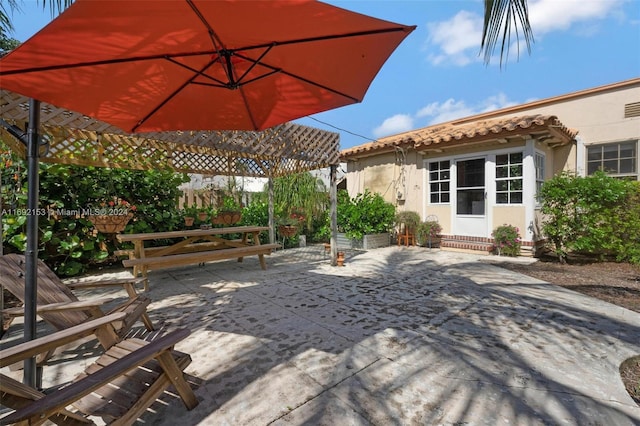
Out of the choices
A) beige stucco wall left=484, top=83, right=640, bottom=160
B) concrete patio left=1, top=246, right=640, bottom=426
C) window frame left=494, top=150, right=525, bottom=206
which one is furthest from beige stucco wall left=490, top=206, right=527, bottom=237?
concrete patio left=1, top=246, right=640, bottom=426

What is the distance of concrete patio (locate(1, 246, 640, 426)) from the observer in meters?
1.86

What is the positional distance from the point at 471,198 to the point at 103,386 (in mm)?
8892

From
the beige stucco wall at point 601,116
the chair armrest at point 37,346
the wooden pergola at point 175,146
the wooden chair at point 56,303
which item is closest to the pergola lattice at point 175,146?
the wooden pergola at point 175,146

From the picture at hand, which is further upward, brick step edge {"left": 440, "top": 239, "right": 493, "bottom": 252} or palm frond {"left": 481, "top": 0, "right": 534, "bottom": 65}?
palm frond {"left": 481, "top": 0, "right": 534, "bottom": 65}

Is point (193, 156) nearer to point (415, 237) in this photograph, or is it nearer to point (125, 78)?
point (125, 78)

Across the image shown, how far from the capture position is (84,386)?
1283 millimetres

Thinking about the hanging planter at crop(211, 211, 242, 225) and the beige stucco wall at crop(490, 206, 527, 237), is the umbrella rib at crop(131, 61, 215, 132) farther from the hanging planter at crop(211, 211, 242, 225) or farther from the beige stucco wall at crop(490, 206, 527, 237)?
the beige stucco wall at crop(490, 206, 527, 237)

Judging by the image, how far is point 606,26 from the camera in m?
3.82

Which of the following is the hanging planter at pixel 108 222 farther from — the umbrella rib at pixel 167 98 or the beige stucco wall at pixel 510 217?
the beige stucco wall at pixel 510 217

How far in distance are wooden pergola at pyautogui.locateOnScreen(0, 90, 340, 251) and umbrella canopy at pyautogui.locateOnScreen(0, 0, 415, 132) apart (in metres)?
1.82

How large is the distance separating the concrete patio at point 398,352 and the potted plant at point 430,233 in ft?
12.0

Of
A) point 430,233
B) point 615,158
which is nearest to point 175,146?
point 430,233

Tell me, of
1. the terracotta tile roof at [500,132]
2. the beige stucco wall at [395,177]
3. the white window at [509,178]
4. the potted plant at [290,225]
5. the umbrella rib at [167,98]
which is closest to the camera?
the umbrella rib at [167,98]

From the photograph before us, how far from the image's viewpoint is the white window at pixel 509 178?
24.1 feet
